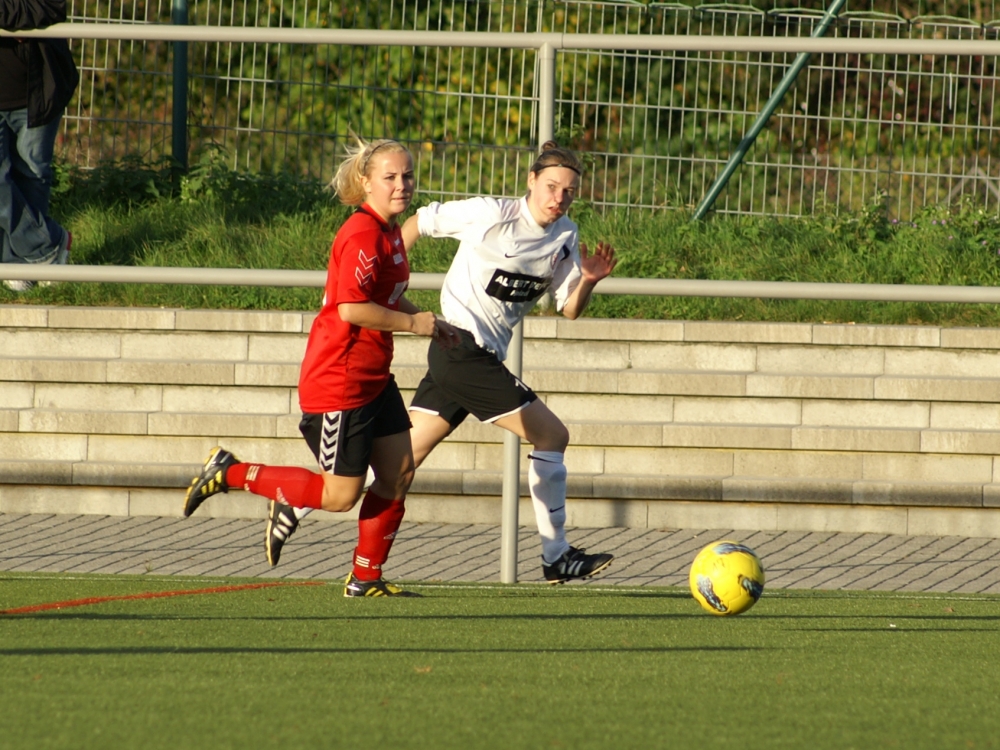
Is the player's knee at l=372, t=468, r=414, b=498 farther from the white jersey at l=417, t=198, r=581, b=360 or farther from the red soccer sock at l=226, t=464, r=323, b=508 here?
the white jersey at l=417, t=198, r=581, b=360

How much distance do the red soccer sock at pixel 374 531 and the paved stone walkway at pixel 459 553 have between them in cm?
101

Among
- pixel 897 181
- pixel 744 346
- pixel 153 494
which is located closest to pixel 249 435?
pixel 153 494

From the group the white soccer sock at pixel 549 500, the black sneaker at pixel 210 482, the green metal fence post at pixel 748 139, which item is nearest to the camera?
the black sneaker at pixel 210 482

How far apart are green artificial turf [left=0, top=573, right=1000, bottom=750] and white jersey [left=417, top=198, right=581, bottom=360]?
104 cm

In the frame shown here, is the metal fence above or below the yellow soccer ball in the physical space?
above

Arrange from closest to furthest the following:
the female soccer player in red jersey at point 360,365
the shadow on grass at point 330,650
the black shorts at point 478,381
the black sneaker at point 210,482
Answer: the shadow on grass at point 330,650
the female soccer player in red jersey at point 360,365
the black sneaker at point 210,482
the black shorts at point 478,381

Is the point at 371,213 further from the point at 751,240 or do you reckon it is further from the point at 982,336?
the point at 751,240

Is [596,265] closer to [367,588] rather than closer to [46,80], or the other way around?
[367,588]

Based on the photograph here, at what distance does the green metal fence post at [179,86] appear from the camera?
33.3ft

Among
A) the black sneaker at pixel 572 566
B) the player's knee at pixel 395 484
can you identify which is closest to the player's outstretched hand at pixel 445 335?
the player's knee at pixel 395 484

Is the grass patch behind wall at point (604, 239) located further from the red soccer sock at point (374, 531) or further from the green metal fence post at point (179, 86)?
the red soccer sock at point (374, 531)

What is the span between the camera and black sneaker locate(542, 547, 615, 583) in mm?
5480

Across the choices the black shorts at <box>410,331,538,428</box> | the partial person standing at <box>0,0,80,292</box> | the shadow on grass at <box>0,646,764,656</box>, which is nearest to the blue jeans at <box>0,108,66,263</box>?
the partial person standing at <box>0,0,80,292</box>

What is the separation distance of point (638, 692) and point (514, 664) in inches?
17.7
